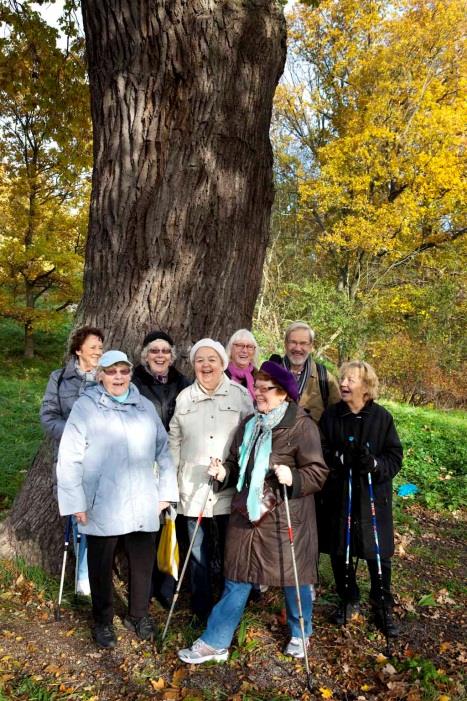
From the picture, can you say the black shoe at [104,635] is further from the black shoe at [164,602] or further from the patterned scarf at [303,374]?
the patterned scarf at [303,374]

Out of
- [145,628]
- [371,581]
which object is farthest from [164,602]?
[371,581]

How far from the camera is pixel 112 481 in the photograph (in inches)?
132

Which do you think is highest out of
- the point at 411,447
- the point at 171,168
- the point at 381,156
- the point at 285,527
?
the point at 381,156

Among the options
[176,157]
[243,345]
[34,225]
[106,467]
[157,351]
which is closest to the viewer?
[106,467]

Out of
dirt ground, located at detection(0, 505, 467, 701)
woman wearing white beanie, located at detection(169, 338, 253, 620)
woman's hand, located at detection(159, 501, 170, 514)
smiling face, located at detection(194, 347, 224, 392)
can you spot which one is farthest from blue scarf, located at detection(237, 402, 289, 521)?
dirt ground, located at detection(0, 505, 467, 701)

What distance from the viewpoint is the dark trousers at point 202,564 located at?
3734 millimetres

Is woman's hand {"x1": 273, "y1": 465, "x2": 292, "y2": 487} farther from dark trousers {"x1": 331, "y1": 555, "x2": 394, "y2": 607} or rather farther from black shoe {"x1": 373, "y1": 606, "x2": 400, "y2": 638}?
black shoe {"x1": 373, "y1": 606, "x2": 400, "y2": 638}

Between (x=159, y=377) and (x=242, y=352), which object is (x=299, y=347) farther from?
(x=159, y=377)

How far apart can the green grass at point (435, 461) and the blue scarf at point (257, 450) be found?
479 cm

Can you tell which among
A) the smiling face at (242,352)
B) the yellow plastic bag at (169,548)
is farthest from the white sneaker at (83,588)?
the smiling face at (242,352)

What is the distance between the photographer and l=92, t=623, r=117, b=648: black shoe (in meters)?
3.47

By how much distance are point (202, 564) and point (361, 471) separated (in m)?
1.28

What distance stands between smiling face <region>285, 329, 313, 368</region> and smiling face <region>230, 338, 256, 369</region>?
303 millimetres

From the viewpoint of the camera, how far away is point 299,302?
1698cm
